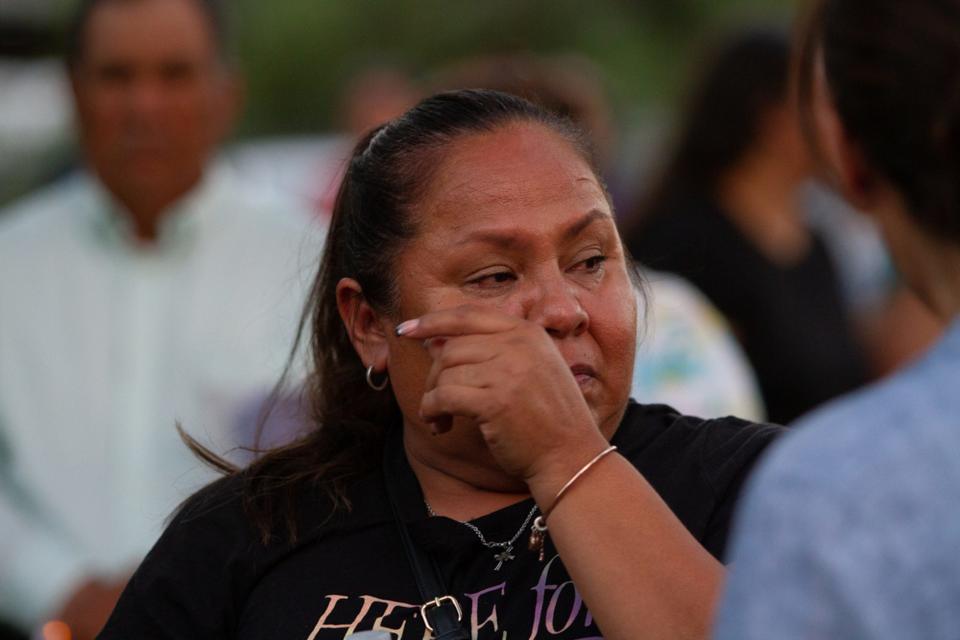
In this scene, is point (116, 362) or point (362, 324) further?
point (116, 362)

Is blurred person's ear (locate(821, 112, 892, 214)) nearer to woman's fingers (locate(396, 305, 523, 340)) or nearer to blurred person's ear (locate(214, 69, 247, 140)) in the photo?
woman's fingers (locate(396, 305, 523, 340))

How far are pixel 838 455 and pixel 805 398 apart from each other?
3558 mm

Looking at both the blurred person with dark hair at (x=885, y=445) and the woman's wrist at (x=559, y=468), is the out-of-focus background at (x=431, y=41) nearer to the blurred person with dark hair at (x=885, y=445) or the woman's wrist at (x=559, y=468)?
the woman's wrist at (x=559, y=468)

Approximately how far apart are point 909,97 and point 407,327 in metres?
0.94

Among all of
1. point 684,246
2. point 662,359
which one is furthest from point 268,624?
point 684,246

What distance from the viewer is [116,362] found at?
4.11 metres

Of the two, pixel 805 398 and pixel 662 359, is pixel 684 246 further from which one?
pixel 662 359

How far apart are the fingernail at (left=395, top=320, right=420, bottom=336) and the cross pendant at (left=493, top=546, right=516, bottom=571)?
35 cm

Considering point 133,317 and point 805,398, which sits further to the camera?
point 805,398

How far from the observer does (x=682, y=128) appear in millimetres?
5273

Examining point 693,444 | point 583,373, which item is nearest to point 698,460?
point 693,444

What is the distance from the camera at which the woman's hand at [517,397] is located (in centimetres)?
198

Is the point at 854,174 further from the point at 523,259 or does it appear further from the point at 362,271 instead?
the point at 362,271

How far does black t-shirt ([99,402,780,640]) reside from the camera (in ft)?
7.27
